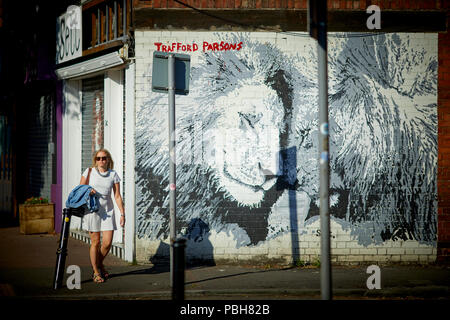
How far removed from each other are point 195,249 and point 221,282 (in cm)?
149

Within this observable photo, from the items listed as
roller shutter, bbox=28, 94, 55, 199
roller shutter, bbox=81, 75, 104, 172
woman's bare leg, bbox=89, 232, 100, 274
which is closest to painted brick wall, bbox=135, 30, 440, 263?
woman's bare leg, bbox=89, 232, 100, 274

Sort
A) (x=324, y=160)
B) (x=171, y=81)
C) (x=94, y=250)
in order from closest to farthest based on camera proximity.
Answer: (x=324, y=160), (x=171, y=81), (x=94, y=250)

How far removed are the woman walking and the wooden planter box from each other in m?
5.13

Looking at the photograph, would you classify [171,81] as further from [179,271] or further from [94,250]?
[179,271]

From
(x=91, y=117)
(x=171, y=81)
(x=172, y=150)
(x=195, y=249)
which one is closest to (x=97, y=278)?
(x=195, y=249)

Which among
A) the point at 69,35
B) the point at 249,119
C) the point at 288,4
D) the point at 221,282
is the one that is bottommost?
the point at 221,282

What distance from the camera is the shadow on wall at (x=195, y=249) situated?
390 inches

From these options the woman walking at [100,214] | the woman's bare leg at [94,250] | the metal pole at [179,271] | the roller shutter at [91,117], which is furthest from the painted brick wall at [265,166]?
the metal pole at [179,271]

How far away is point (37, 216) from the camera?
13273 millimetres

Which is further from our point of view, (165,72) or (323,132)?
(165,72)

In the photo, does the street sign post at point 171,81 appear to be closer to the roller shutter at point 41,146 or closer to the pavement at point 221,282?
the pavement at point 221,282

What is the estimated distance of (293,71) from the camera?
9945mm
